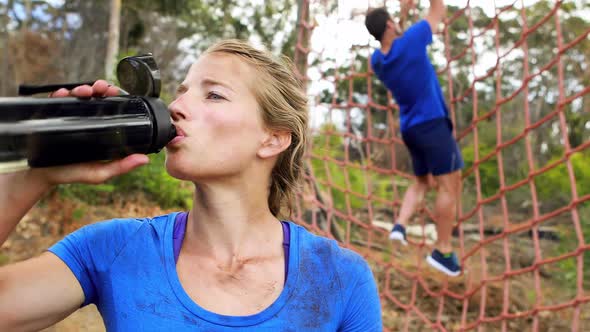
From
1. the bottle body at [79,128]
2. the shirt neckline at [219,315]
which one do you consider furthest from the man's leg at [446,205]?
the bottle body at [79,128]

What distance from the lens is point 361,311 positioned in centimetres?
99

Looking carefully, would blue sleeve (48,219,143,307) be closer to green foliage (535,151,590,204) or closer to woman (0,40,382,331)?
woman (0,40,382,331)

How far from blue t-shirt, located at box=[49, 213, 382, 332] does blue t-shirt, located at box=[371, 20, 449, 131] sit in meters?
1.63

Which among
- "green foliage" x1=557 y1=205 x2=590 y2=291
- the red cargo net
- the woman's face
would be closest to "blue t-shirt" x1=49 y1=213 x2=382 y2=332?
the woman's face

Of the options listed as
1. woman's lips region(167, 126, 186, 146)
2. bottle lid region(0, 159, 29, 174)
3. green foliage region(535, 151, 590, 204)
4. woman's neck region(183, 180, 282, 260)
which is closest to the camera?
bottle lid region(0, 159, 29, 174)

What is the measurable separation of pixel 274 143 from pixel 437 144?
1593 millimetres

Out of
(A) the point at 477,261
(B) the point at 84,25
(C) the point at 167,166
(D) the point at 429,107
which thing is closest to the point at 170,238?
(C) the point at 167,166

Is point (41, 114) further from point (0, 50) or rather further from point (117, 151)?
point (0, 50)

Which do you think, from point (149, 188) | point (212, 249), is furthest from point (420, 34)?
point (149, 188)

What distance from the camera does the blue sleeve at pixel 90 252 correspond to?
0.90 meters

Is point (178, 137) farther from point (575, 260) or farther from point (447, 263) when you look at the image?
point (575, 260)

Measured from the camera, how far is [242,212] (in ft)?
3.54

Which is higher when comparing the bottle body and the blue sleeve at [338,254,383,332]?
the bottle body

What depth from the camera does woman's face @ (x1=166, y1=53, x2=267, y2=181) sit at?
95 centimetres
